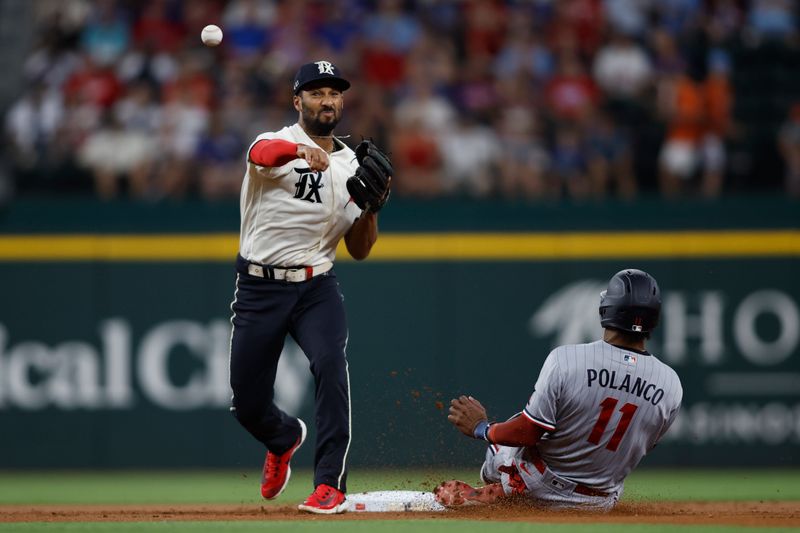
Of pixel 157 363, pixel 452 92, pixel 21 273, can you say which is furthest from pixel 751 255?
pixel 21 273

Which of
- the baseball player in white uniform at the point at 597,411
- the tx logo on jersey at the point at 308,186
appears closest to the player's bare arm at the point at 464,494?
the baseball player in white uniform at the point at 597,411

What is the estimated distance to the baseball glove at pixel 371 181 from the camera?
6422 mm

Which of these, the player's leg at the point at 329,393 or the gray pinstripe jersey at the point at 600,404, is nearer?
the gray pinstripe jersey at the point at 600,404

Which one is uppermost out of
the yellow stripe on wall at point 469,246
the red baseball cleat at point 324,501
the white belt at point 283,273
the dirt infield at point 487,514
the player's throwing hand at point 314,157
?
the player's throwing hand at point 314,157

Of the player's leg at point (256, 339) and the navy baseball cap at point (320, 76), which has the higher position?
the navy baseball cap at point (320, 76)

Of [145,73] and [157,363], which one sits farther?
[145,73]

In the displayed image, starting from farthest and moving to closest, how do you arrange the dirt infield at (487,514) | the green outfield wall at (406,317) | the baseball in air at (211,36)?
the green outfield wall at (406,317) → the baseball in air at (211,36) → the dirt infield at (487,514)

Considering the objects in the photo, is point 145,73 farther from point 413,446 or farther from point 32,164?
point 413,446

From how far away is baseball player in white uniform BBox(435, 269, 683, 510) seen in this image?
6031 millimetres

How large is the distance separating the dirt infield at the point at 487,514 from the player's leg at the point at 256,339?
23.8 inches

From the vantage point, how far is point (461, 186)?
11.5 metres

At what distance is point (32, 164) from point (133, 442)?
9.37ft

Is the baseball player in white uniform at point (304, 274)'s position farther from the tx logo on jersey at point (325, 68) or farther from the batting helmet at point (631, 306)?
the batting helmet at point (631, 306)

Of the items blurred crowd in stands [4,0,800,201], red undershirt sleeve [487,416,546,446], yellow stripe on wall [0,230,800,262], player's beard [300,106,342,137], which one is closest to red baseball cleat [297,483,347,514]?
red undershirt sleeve [487,416,546,446]
